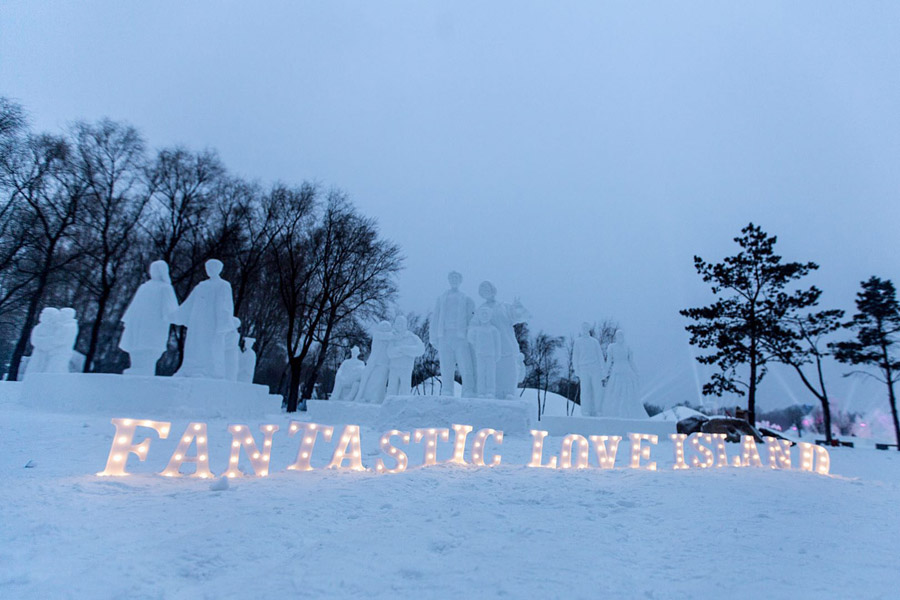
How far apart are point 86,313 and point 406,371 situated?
20602 mm

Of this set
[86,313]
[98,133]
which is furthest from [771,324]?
[86,313]

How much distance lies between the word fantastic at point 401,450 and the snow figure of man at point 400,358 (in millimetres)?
6834

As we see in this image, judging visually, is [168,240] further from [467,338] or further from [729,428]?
[729,428]

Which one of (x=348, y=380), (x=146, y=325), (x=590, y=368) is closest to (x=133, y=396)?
(x=146, y=325)

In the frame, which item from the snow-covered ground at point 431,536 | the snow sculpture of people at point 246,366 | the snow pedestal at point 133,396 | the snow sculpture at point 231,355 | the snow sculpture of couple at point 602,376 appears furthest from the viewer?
the snow sculpture of people at point 246,366

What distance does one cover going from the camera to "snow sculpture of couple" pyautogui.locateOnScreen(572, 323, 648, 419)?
1650cm

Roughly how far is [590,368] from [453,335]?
549cm

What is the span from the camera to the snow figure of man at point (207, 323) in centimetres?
1138

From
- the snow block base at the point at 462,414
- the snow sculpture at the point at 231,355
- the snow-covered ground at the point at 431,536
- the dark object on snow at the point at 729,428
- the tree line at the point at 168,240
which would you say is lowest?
the snow-covered ground at the point at 431,536

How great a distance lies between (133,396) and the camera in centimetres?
1025

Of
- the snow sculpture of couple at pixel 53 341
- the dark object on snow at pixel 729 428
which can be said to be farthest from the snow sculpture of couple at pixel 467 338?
the snow sculpture of couple at pixel 53 341

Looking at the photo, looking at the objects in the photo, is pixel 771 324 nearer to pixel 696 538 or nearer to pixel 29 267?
pixel 696 538

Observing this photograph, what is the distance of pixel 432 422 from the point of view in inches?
478

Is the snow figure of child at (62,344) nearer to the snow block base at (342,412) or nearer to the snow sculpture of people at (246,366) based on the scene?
the snow sculpture of people at (246,366)
